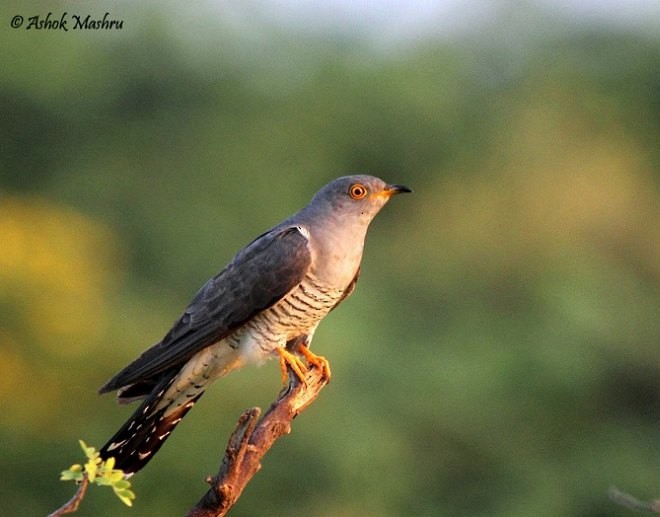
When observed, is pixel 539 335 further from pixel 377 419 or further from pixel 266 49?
pixel 266 49

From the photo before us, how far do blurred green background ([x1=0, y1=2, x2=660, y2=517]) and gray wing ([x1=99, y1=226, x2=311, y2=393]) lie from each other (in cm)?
338

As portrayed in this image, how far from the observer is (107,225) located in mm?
11680

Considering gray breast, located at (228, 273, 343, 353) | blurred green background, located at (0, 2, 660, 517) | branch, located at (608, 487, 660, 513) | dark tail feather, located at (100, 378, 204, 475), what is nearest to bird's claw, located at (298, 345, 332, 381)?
gray breast, located at (228, 273, 343, 353)

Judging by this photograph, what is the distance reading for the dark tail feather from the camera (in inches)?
151

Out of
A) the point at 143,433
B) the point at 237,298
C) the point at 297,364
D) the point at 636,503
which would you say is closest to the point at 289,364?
the point at 297,364

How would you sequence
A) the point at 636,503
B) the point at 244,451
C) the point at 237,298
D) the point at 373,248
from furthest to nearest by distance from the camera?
the point at 373,248
the point at 237,298
the point at 244,451
the point at 636,503

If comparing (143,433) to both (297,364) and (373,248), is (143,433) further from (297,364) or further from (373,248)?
(373,248)

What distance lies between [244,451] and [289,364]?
0.86 meters

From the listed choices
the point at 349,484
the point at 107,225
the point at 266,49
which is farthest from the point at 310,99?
the point at 349,484

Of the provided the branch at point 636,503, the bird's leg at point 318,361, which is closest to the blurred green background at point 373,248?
the bird's leg at point 318,361

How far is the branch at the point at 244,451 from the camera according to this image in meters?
2.96

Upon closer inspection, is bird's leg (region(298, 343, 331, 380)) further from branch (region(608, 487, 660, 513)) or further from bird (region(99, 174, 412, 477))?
branch (region(608, 487, 660, 513))

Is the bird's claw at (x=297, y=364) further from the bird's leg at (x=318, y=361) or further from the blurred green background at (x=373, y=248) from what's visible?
the blurred green background at (x=373, y=248)

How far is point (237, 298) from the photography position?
3.96 metres
